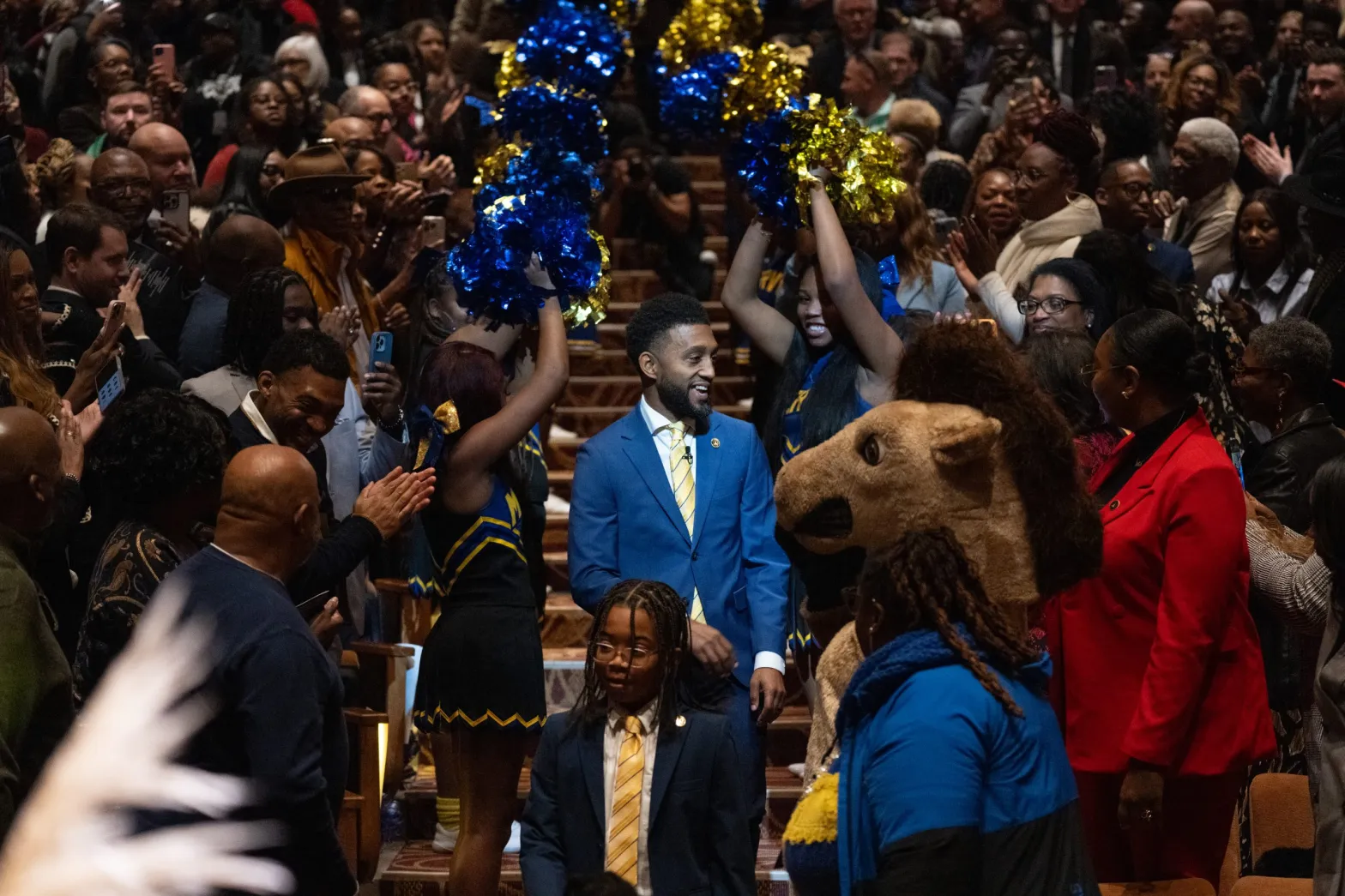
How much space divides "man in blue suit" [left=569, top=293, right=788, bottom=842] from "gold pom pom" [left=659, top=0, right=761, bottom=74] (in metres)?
2.55

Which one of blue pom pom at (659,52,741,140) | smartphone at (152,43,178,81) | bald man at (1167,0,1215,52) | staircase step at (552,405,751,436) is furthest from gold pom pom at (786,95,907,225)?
bald man at (1167,0,1215,52)

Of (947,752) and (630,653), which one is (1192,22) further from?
(947,752)

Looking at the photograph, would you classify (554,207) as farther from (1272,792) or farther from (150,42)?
(150,42)

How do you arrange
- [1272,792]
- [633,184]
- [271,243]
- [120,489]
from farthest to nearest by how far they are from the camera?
[633,184]
[271,243]
[1272,792]
[120,489]

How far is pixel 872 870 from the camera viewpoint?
8.05 feet

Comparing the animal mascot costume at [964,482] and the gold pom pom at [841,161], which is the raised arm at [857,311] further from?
the animal mascot costume at [964,482]

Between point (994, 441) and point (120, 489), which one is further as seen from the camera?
point (120, 489)

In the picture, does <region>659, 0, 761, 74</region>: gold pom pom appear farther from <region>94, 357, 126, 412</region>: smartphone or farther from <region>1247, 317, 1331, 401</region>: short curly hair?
<region>94, 357, 126, 412</region>: smartphone

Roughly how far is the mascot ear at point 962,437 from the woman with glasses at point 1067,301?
2393 millimetres

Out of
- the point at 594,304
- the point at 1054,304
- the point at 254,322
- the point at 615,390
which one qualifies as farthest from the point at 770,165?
the point at 615,390

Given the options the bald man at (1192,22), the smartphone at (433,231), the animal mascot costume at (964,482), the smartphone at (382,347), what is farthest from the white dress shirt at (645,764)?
the bald man at (1192,22)

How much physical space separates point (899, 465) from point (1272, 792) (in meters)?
1.78

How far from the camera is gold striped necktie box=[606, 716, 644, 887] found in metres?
3.89

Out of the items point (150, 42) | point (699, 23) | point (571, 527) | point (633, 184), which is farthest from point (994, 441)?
point (150, 42)
